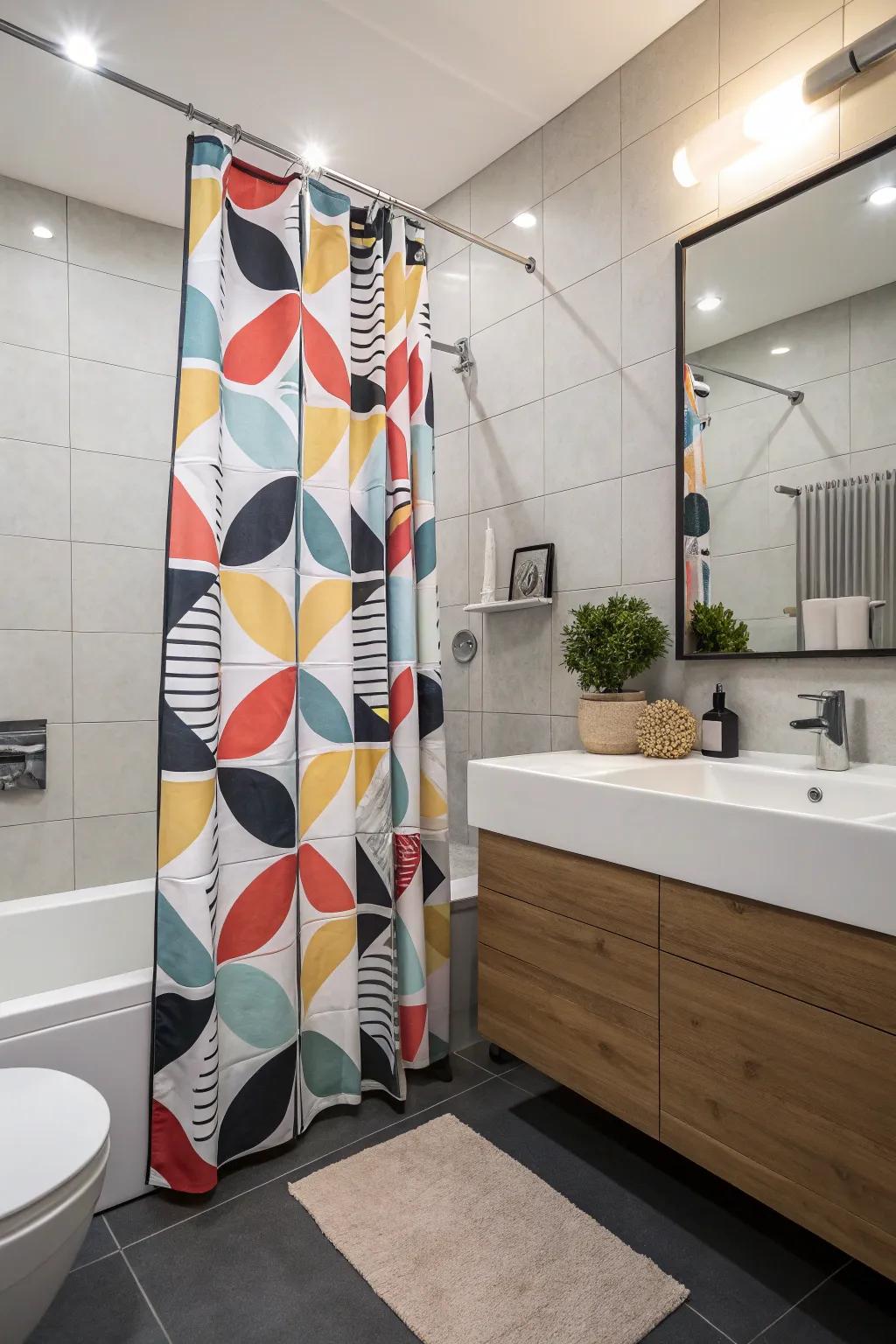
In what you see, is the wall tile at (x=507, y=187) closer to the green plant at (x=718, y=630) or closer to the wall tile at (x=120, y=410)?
the wall tile at (x=120, y=410)

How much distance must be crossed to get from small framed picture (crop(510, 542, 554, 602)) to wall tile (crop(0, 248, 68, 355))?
5.61 ft

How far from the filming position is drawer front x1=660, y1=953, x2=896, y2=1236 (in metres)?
1.10

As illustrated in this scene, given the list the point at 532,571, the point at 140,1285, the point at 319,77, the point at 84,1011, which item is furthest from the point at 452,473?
the point at 140,1285

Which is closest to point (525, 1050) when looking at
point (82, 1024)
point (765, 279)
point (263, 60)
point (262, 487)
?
point (82, 1024)

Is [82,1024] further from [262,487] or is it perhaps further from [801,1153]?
[801,1153]

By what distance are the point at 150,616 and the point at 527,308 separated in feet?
5.42

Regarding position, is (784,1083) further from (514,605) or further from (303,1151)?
(514,605)

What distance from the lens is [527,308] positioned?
2451 millimetres

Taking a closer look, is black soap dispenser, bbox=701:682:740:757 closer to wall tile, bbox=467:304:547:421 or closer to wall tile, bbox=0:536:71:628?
wall tile, bbox=467:304:547:421

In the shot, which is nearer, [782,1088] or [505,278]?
[782,1088]

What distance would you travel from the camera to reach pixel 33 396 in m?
2.64

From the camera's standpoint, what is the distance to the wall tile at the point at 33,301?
8.50 feet

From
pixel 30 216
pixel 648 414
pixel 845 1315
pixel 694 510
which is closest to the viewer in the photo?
pixel 845 1315

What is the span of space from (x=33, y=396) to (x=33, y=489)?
311mm
